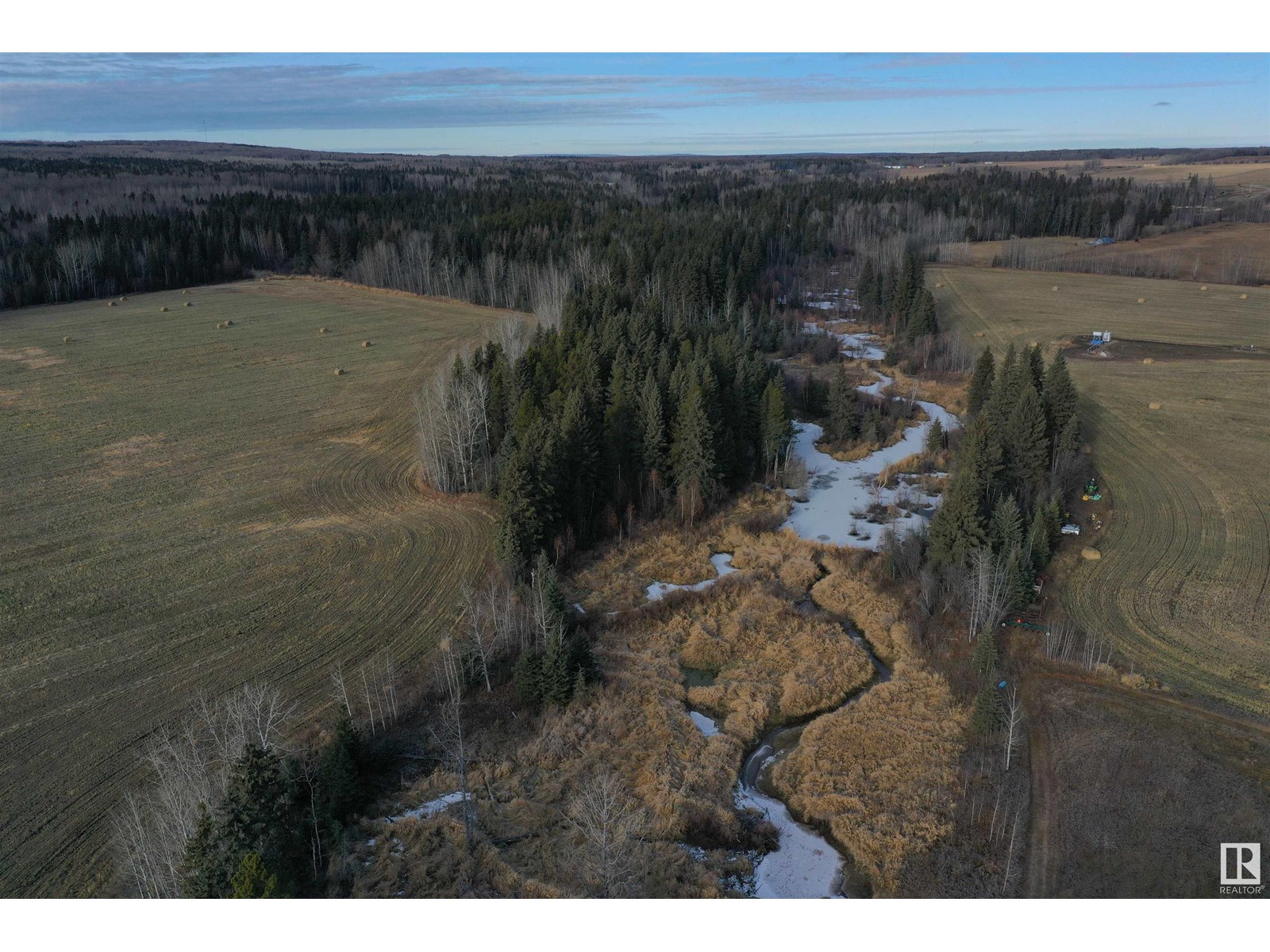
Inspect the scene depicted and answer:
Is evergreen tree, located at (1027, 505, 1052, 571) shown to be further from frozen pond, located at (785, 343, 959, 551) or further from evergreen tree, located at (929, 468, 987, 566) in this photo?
frozen pond, located at (785, 343, 959, 551)

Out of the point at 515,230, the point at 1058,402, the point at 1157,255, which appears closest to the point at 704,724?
the point at 1058,402

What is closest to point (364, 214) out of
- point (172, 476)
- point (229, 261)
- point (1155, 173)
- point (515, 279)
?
point (229, 261)

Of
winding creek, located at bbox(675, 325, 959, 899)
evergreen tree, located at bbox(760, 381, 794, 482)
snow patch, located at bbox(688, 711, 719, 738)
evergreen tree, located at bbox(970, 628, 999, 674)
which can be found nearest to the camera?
winding creek, located at bbox(675, 325, 959, 899)

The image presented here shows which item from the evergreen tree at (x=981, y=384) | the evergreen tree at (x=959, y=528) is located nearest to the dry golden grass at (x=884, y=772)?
the evergreen tree at (x=959, y=528)

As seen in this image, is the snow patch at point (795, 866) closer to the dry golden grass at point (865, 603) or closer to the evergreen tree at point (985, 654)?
the evergreen tree at point (985, 654)

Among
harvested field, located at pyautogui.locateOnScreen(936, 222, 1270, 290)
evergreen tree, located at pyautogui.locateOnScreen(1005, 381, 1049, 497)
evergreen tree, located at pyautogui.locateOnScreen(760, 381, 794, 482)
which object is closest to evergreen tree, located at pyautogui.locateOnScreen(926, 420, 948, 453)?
evergreen tree, located at pyautogui.locateOnScreen(1005, 381, 1049, 497)

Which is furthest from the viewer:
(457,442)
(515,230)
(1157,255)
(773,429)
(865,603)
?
(1157,255)

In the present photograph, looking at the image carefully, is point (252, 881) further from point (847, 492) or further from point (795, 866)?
point (847, 492)
